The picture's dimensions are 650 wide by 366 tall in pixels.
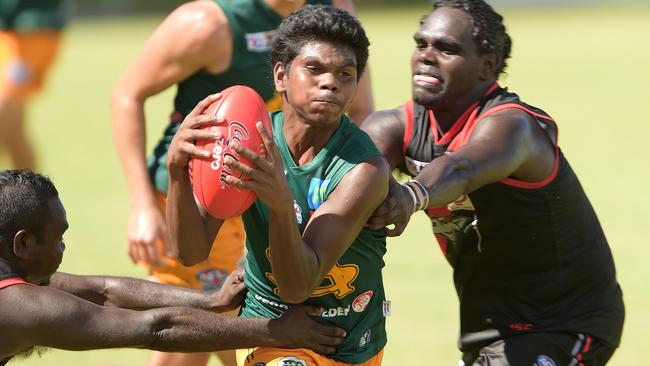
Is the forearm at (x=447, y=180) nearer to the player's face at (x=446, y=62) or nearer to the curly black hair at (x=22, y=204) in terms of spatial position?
the player's face at (x=446, y=62)

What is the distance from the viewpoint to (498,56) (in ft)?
18.8

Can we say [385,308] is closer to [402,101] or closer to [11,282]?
[11,282]

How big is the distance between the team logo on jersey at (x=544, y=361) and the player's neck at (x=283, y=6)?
237 centimetres

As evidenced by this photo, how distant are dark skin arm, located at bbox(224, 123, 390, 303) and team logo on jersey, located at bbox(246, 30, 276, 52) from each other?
2.15 m

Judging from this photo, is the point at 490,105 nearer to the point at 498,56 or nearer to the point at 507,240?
the point at 498,56

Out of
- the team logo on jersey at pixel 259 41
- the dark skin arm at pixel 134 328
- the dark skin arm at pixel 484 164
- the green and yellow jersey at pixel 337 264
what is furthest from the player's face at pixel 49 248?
the team logo on jersey at pixel 259 41

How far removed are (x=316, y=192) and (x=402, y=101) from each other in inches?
675

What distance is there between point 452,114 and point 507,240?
64 centimetres

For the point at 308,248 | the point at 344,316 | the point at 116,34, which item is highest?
the point at 308,248

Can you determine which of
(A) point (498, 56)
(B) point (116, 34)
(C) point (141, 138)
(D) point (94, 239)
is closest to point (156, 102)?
(D) point (94, 239)

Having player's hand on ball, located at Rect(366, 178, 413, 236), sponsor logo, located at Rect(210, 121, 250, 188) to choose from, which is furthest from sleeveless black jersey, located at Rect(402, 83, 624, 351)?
sponsor logo, located at Rect(210, 121, 250, 188)

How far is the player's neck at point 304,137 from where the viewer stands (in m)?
4.97

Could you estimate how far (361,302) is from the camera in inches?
205

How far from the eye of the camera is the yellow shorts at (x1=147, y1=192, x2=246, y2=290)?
22.9 feet
